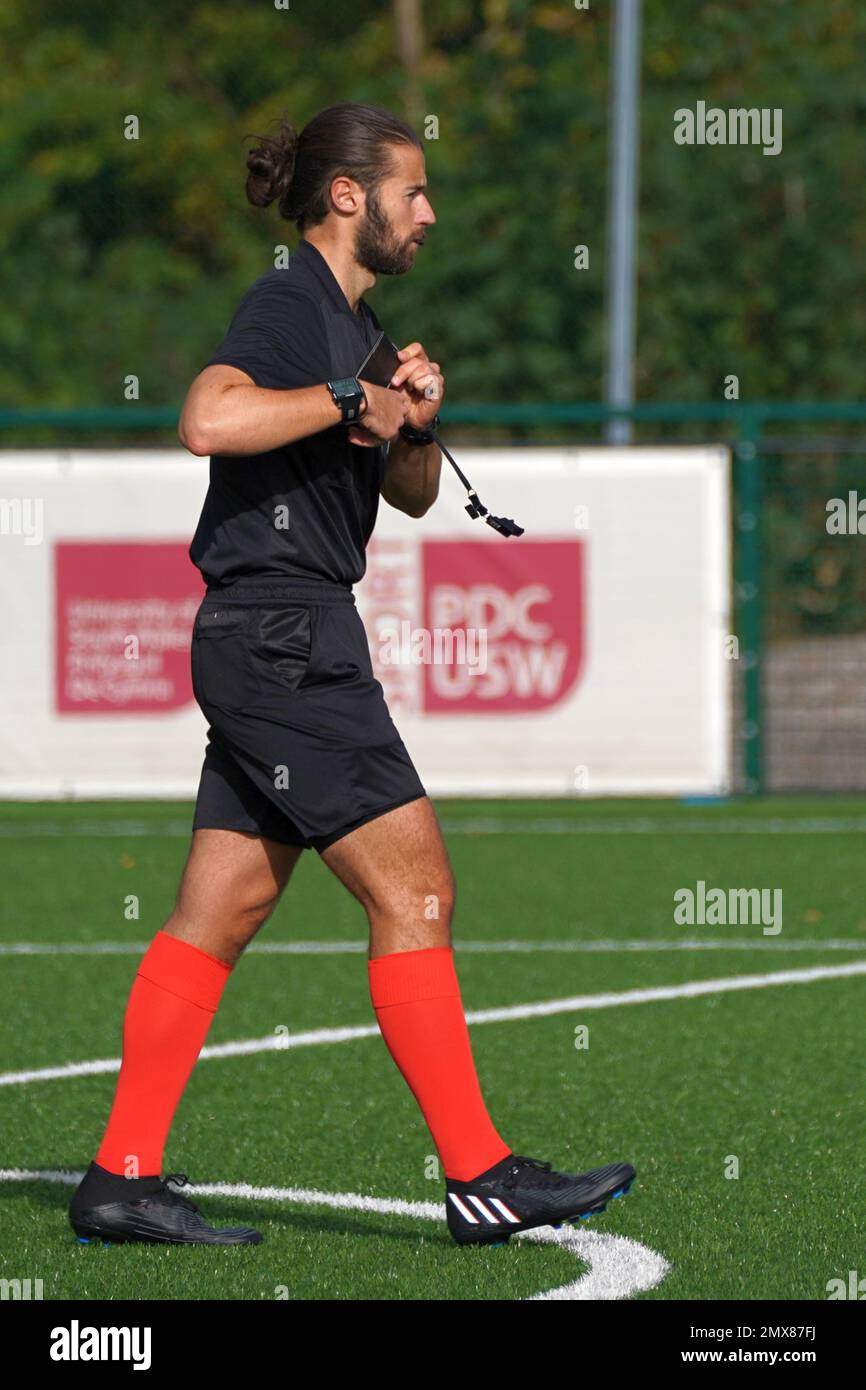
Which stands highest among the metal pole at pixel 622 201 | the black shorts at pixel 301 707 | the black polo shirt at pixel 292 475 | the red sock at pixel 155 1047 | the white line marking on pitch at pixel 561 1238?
the metal pole at pixel 622 201

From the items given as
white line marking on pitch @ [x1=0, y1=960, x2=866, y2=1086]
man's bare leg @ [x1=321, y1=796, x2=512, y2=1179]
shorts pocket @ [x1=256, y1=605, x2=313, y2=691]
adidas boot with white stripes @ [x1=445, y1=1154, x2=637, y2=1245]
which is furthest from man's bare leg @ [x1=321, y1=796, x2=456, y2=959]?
white line marking on pitch @ [x1=0, y1=960, x2=866, y2=1086]

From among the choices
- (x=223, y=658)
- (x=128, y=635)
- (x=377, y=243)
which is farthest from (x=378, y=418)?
(x=128, y=635)

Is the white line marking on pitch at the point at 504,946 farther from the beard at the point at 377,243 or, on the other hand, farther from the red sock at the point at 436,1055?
the beard at the point at 377,243

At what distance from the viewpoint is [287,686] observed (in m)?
4.52

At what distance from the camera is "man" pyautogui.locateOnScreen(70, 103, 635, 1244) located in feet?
14.8

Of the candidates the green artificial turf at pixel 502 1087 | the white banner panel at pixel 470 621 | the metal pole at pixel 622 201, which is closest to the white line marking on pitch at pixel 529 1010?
the green artificial turf at pixel 502 1087

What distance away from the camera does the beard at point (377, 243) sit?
4684 millimetres

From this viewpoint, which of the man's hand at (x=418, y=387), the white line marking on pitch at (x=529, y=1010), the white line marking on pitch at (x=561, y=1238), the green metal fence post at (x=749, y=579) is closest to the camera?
the white line marking on pitch at (x=561, y=1238)

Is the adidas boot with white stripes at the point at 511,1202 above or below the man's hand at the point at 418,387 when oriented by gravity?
below

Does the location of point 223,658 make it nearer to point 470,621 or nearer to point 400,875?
point 400,875

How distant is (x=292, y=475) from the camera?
4.58 m

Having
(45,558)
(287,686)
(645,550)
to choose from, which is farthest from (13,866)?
(287,686)

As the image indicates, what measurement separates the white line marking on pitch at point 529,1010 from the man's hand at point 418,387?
8.19ft

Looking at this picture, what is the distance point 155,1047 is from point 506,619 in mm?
8679
